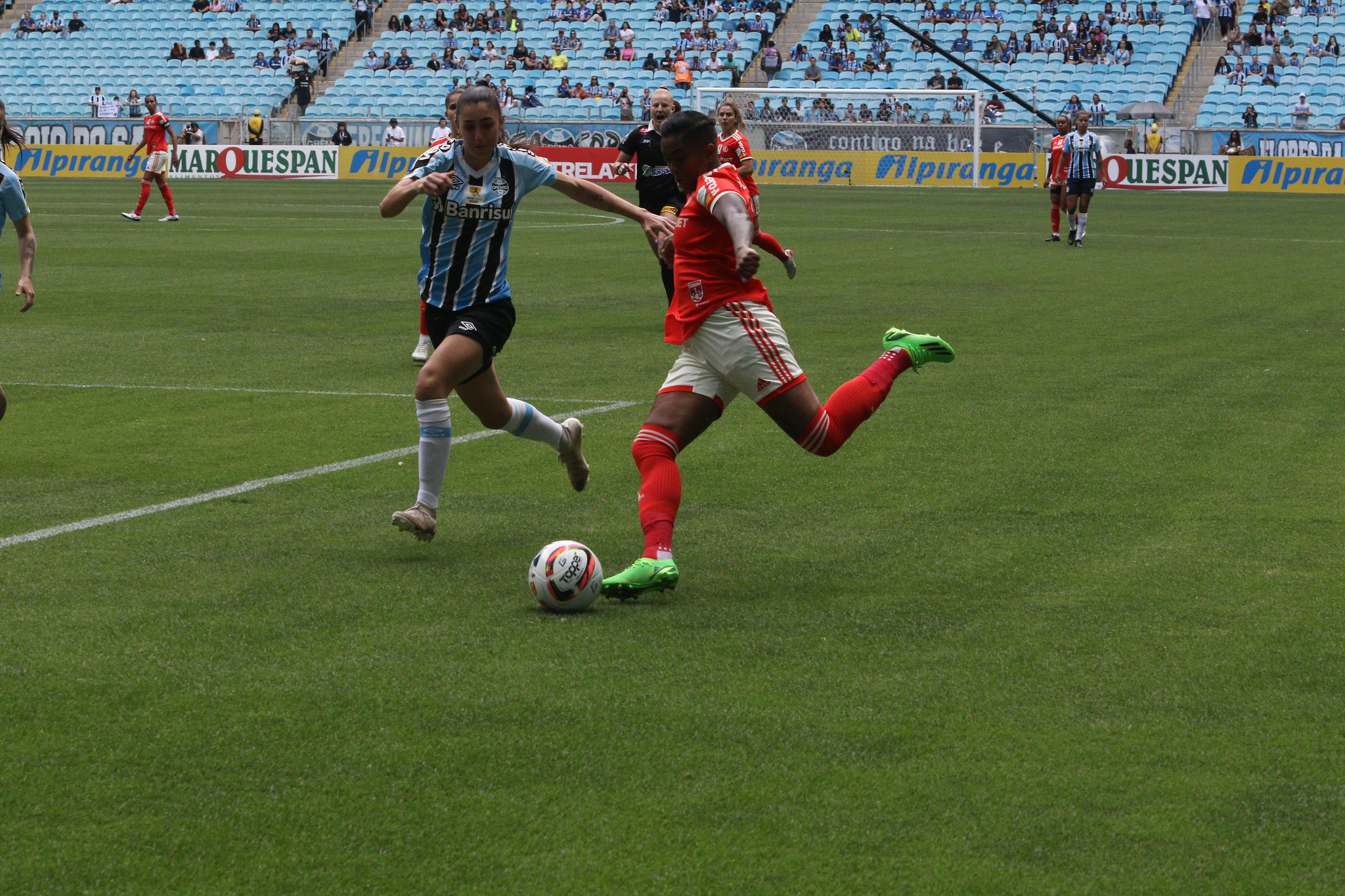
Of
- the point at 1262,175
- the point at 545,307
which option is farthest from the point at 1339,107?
the point at 545,307

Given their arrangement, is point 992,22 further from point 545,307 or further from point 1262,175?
point 545,307

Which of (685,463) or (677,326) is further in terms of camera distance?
(685,463)

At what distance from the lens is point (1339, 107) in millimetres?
45094

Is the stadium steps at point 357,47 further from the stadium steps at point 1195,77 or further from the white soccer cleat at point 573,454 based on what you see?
the white soccer cleat at point 573,454

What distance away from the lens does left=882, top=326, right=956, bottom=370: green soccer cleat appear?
678 centimetres

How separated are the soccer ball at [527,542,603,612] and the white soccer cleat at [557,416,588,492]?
1673 millimetres

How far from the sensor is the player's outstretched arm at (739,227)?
224 inches

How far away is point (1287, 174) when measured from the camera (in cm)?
4284

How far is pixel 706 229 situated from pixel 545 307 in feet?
33.7

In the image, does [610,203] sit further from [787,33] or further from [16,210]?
[787,33]

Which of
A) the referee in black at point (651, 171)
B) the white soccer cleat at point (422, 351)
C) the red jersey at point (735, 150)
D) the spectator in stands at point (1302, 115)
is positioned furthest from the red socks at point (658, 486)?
the spectator in stands at point (1302, 115)

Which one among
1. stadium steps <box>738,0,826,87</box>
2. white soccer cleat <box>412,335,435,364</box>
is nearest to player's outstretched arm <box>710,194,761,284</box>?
white soccer cleat <box>412,335,435,364</box>

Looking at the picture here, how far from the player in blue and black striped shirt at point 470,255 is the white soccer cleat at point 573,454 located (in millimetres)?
283

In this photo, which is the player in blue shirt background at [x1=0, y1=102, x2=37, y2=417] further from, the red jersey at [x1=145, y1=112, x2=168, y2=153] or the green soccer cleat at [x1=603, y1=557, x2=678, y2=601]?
the red jersey at [x1=145, y1=112, x2=168, y2=153]
